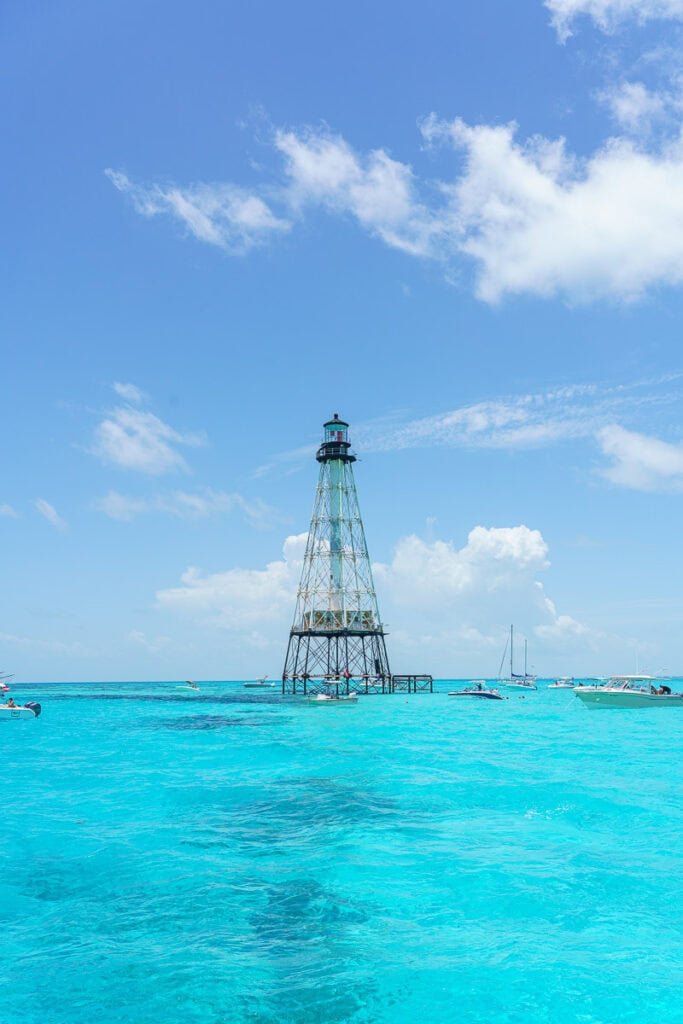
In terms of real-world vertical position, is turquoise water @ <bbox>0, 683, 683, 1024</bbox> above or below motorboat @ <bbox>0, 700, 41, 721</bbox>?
above

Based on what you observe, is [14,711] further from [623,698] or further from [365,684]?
[623,698]

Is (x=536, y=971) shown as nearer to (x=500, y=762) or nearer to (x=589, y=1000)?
(x=589, y=1000)

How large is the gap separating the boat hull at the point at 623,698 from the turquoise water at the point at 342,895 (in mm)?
44786

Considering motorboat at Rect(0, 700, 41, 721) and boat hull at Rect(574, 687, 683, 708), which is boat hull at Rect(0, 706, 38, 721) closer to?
motorboat at Rect(0, 700, 41, 721)

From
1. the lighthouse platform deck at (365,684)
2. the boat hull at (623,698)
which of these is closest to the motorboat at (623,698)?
the boat hull at (623,698)

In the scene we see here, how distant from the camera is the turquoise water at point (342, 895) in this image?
32.9ft

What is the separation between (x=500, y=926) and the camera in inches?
501

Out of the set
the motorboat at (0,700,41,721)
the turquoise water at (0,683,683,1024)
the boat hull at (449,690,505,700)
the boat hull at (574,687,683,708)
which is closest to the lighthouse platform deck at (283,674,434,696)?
the boat hull at (449,690,505,700)

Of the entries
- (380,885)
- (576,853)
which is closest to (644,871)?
(576,853)

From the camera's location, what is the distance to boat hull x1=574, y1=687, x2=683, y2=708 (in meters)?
73.2

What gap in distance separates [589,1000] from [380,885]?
557 centimetres

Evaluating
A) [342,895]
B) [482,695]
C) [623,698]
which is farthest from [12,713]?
[482,695]

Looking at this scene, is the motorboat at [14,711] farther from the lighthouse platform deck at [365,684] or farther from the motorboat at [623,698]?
the motorboat at [623,698]

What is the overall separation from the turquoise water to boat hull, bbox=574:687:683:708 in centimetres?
4479
